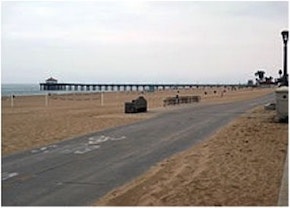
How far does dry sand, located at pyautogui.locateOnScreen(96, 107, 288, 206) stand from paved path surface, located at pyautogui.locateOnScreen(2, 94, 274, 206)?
0.39m

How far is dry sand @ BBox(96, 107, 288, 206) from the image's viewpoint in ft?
21.8

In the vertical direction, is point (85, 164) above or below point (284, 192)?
below

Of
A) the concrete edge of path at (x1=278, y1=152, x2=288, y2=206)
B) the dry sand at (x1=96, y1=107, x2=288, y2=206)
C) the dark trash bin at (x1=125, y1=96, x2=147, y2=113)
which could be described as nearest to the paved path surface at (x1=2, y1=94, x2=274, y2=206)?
the dry sand at (x1=96, y1=107, x2=288, y2=206)

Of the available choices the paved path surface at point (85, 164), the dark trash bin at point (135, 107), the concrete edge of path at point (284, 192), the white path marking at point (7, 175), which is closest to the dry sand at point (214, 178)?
the concrete edge of path at point (284, 192)

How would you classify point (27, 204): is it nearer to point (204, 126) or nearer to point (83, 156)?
point (83, 156)

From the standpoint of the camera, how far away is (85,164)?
31.7ft

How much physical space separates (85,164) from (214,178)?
2751 millimetres

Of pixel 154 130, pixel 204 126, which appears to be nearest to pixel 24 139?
pixel 154 130

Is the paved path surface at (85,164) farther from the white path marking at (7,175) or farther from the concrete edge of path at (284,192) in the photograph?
the concrete edge of path at (284,192)

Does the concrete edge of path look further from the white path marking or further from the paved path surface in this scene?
the white path marking

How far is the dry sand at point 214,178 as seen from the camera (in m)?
6.66

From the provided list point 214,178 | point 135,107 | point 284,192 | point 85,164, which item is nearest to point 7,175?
point 85,164

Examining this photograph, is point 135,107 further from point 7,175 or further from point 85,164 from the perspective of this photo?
point 7,175

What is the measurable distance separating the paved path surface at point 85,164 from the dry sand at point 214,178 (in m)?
0.39
